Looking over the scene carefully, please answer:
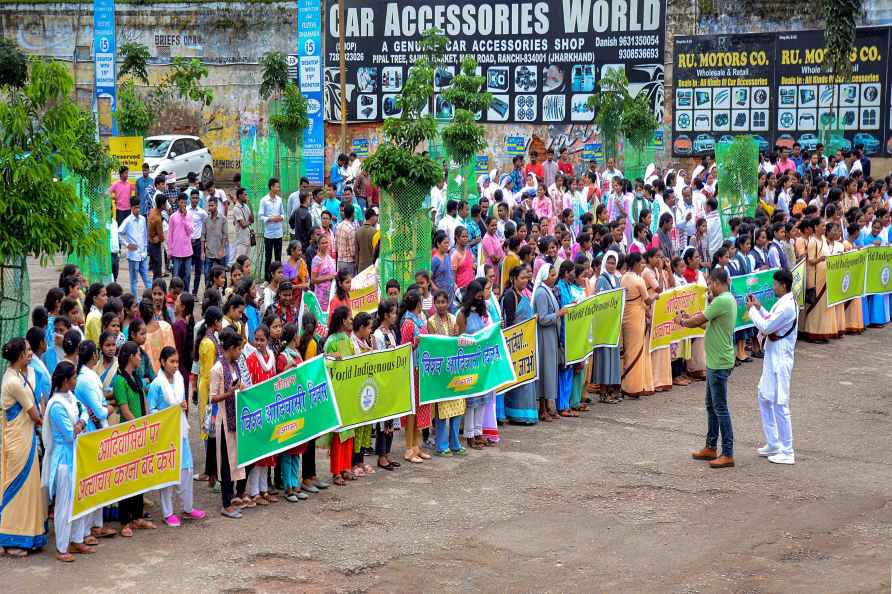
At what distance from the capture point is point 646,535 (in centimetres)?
976

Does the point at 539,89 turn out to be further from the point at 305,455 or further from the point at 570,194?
the point at 305,455

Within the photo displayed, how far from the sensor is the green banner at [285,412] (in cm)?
995

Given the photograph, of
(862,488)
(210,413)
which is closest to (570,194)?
(862,488)

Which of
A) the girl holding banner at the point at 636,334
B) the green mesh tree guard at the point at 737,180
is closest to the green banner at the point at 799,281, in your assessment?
the green mesh tree guard at the point at 737,180

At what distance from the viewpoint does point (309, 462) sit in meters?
10.7

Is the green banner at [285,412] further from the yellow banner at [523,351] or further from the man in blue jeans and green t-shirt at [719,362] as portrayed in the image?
the man in blue jeans and green t-shirt at [719,362]

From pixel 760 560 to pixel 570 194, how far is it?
1319 centimetres

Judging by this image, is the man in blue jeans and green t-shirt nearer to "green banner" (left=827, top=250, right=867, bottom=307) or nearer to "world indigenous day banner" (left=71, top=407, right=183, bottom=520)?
"world indigenous day banner" (left=71, top=407, right=183, bottom=520)

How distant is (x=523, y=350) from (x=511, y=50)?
73.1 ft

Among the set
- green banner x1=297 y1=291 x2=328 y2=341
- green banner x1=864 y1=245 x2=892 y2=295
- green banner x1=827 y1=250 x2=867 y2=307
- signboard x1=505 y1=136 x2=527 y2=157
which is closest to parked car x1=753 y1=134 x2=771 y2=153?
signboard x1=505 y1=136 x2=527 y2=157

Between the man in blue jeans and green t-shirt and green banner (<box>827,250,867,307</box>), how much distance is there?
6.35m

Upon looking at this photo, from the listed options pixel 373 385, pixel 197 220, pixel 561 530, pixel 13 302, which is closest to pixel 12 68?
pixel 13 302

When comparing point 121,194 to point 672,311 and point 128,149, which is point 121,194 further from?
point 672,311

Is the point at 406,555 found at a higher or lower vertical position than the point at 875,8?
lower
